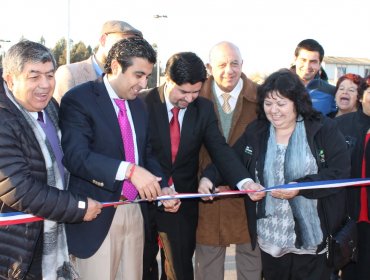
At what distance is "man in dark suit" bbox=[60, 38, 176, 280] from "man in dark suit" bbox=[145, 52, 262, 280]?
621 millimetres

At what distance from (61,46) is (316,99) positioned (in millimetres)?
54156

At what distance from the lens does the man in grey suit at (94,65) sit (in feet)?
14.3

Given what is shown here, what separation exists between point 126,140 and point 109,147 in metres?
0.15

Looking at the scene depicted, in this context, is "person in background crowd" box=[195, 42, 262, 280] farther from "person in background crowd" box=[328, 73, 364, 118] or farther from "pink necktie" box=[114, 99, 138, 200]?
"person in background crowd" box=[328, 73, 364, 118]

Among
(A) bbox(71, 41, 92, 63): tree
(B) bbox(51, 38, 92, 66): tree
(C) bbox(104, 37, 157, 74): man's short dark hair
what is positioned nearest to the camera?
(C) bbox(104, 37, 157, 74): man's short dark hair

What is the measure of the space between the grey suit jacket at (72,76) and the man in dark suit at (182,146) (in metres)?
0.69

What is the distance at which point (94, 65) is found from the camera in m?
4.55

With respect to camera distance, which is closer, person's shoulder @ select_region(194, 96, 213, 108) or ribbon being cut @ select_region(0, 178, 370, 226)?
ribbon being cut @ select_region(0, 178, 370, 226)

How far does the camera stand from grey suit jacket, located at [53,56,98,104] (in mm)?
4359

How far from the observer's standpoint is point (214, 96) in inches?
176

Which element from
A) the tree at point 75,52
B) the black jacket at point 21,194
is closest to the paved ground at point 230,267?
the black jacket at point 21,194

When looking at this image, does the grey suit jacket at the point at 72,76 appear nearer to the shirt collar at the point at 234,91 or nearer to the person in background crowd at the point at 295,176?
the shirt collar at the point at 234,91

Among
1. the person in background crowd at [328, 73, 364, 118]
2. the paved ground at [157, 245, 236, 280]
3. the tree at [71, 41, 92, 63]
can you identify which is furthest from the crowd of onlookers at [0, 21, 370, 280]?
the tree at [71, 41, 92, 63]

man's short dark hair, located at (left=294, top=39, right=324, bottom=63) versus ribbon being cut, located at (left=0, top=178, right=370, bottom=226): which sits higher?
man's short dark hair, located at (left=294, top=39, right=324, bottom=63)
